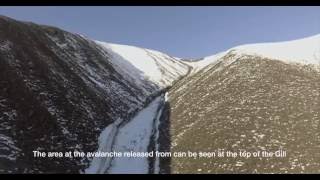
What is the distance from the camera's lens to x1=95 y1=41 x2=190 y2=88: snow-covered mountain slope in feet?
187

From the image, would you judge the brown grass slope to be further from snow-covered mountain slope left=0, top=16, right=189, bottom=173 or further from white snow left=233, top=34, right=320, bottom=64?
snow-covered mountain slope left=0, top=16, right=189, bottom=173

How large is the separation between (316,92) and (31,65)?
19.1 meters

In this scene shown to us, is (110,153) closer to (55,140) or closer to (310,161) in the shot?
(55,140)

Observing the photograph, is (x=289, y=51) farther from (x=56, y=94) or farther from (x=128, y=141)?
(x=128, y=141)

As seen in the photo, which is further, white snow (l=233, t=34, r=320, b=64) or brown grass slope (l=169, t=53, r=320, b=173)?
white snow (l=233, t=34, r=320, b=64)

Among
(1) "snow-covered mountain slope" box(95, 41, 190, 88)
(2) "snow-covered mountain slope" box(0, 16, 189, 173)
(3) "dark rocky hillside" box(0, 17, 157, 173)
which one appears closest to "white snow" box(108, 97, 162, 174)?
(2) "snow-covered mountain slope" box(0, 16, 189, 173)

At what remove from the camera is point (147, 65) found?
2689 inches

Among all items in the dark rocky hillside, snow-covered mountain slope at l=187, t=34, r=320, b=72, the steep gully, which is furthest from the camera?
snow-covered mountain slope at l=187, t=34, r=320, b=72

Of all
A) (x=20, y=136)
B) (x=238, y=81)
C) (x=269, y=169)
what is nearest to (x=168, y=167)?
(x=269, y=169)

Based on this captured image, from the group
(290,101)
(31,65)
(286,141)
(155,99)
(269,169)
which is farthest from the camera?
A: (155,99)

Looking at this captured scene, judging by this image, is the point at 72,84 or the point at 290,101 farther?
the point at 72,84

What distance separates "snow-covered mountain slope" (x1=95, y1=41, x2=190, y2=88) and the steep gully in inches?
595

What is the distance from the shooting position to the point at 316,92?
97.8ft

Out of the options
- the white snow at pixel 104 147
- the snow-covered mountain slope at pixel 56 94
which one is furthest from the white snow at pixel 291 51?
the white snow at pixel 104 147
